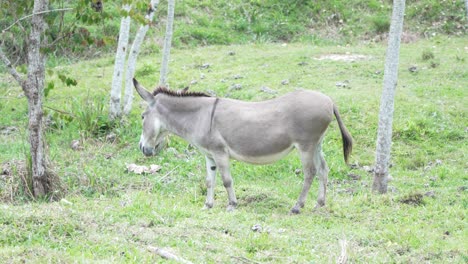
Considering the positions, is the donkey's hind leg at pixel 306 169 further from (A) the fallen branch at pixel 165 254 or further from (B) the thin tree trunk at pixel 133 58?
(B) the thin tree trunk at pixel 133 58

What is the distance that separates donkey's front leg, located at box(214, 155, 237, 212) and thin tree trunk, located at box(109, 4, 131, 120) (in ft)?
13.8

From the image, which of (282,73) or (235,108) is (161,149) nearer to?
(235,108)

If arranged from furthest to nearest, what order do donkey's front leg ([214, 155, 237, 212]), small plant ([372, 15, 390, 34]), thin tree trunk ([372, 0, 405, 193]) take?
1. small plant ([372, 15, 390, 34])
2. thin tree trunk ([372, 0, 405, 193])
3. donkey's front leg ([214, 155, 237, 212])

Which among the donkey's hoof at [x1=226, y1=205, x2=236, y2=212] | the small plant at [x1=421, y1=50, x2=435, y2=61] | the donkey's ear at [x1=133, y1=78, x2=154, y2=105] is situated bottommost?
the donkey's hoof at [x1=226, y1=205, x2=236, y2=212]

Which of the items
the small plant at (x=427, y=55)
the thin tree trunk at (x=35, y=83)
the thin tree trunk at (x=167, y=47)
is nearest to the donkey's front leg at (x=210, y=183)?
the thin tree trunk at (x=35, y=83)

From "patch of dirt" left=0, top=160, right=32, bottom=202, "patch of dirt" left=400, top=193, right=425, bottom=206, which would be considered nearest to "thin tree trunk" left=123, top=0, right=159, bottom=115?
"patch of dirt" left=0, top=160, right=32, bottom=202

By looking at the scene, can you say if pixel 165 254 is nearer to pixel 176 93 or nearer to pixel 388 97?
pixel 176 93

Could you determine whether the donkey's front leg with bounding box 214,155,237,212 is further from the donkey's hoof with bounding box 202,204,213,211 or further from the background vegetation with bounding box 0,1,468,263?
the donkey's hoof with bounding box 202,204,213,211

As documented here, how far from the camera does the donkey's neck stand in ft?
30.2

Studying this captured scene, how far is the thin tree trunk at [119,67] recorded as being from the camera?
1235 cm

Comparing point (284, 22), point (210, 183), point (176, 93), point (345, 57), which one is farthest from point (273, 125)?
point (284, 22)

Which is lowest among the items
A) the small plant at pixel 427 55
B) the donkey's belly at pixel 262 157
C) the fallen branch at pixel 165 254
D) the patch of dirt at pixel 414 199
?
the patch of dirt at pixel 414 199

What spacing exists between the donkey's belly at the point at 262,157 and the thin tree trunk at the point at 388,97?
1622mm

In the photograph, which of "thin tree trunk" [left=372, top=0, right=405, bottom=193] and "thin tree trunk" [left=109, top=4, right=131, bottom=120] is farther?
"thin tree trunk" [left=109, top=4, right=131, bottom=120]
